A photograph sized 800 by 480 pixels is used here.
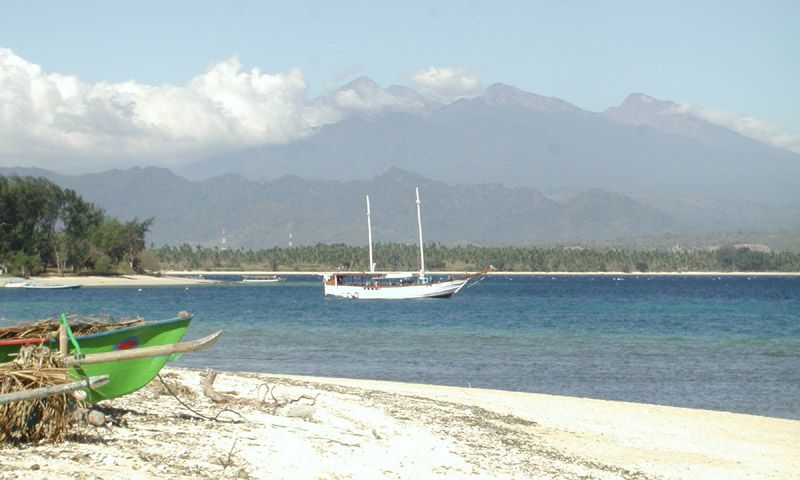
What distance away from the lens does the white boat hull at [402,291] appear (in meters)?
84.0

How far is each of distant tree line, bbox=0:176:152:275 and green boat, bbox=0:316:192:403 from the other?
10107cm

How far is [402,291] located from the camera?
83.9 m

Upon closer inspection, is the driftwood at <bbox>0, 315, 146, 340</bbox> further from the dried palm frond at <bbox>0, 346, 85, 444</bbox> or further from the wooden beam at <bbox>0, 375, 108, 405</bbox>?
the wooden beam at <bbox>0, 375, 108, 405</bbox>

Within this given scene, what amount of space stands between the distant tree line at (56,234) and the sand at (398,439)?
9562 cm

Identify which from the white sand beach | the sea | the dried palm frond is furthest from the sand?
the white sand beach

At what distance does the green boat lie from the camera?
1135 cm

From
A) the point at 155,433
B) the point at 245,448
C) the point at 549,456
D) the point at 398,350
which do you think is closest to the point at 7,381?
the point at 155,433

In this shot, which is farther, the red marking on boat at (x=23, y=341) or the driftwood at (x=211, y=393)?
the driftwood at (x=211, y=393)

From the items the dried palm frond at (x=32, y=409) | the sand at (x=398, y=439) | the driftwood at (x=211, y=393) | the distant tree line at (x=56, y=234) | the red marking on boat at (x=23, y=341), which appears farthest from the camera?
the distant tree line at (x=56, y=234)

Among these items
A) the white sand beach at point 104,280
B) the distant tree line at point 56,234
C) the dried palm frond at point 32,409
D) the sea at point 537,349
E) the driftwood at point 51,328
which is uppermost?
the distant tree line at point 56,234

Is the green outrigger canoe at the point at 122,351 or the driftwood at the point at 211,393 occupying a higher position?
the green outrigger canoe at the point at 122,351

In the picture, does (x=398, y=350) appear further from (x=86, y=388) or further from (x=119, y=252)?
(x=119, y=252)

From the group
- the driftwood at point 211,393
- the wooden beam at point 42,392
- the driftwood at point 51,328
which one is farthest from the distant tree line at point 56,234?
the wooden beam at point 42,392

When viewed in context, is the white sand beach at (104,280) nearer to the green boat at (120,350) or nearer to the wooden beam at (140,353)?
the green boat at (120,350)
